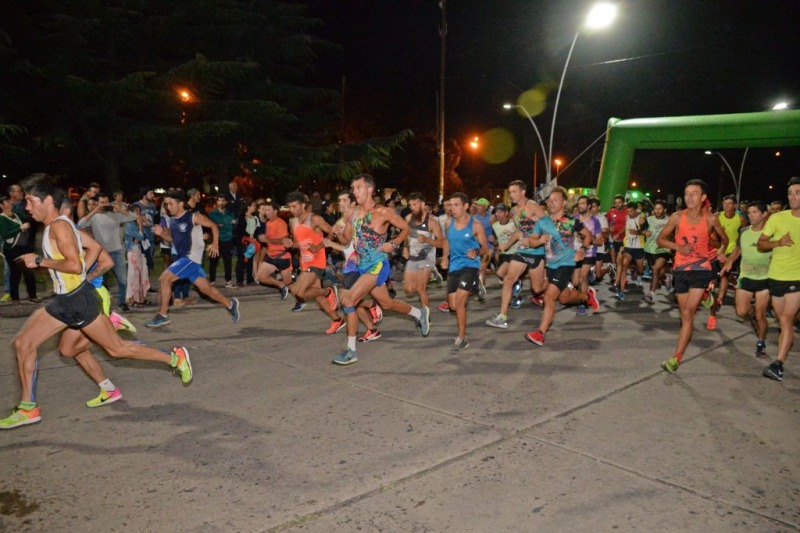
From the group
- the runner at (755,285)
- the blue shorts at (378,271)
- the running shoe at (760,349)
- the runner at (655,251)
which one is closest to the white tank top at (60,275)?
the blue shorts at (378,271)

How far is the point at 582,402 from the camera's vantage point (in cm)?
498

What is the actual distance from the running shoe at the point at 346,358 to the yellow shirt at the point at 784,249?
458 centimetres

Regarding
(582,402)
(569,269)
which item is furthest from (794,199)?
(582,402)

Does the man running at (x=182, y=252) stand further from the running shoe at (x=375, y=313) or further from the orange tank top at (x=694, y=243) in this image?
the orange tank top at (x=694, y=243)

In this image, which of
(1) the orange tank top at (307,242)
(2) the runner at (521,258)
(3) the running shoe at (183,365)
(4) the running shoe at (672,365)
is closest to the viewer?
(3) the running shoe at (183,365)

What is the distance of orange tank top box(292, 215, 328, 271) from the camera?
327 inches

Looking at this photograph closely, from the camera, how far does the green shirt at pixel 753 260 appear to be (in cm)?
687

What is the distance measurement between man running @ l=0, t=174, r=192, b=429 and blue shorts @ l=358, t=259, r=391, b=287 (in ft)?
9.46

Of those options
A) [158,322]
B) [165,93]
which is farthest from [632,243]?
[165,93]

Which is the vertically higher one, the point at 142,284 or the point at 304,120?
the point at 304,120

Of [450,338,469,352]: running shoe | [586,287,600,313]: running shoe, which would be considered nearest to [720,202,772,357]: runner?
[586,287,600,313]: running shoe

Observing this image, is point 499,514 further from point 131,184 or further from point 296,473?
point 131,184

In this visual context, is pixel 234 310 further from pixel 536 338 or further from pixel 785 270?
pixel 785 270

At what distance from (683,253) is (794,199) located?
120 cm
